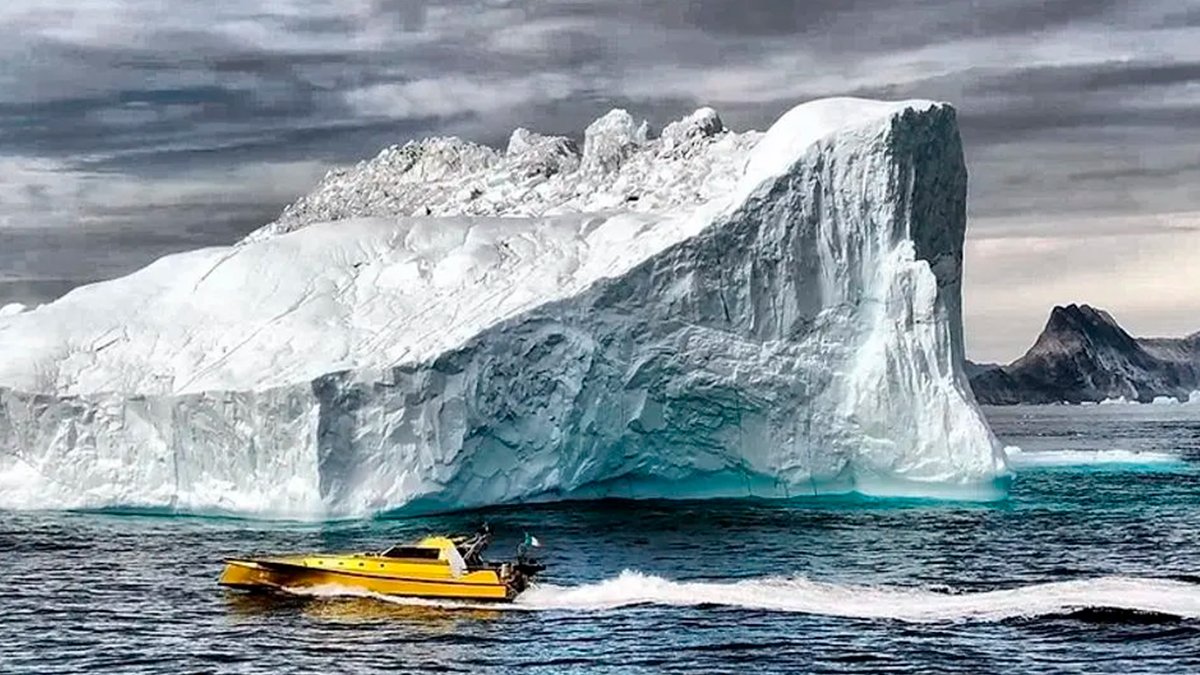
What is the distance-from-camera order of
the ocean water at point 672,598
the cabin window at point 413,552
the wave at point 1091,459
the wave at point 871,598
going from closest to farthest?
the ocean water at point 672,598, the wave at point 871,598, the cabin window at point 413,552, the wave at point 1091,459

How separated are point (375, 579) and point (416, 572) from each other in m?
0.87

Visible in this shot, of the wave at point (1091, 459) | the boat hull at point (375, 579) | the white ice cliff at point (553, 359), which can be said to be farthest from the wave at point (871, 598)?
the wave at point (1091, 459)

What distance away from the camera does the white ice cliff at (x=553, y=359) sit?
42.8 metres

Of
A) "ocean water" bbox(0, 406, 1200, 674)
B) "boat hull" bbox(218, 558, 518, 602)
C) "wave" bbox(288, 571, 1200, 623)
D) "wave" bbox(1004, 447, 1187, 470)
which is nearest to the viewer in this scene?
"ocean water" bbox(0, 406, 1200, 674)

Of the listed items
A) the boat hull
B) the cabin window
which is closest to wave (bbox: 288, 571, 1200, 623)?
the boat hull

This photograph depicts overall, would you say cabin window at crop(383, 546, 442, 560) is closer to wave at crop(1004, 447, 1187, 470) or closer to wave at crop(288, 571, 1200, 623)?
wave at crop(288, 571, 1200, 623)

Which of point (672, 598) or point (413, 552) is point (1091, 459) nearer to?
point (672, 598)

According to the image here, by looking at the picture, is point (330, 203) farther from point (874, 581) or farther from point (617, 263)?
point (874, 581)

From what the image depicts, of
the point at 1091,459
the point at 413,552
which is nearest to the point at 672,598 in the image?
the point at 413,552

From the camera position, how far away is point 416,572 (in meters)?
30.8

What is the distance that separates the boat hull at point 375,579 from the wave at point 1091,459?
1552 inches

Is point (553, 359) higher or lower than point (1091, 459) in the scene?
higher

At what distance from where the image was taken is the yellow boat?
30.5 meters

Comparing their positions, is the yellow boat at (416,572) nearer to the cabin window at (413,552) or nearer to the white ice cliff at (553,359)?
the cabin window at (413,552)
